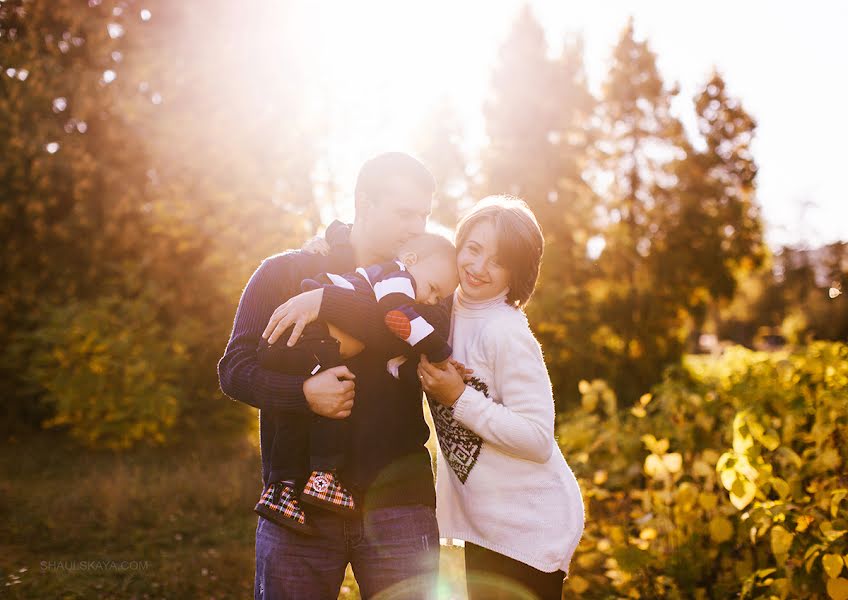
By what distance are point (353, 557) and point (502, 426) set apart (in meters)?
0.64

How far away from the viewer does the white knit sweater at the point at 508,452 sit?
229 cm

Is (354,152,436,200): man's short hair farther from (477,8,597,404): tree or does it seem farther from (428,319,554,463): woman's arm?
(477,8,597,404): tree

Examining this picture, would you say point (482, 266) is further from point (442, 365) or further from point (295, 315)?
point (295, 315)

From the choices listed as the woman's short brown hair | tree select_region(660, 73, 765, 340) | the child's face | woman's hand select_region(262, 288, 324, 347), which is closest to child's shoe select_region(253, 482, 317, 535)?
woman's hand select_region(262, 288, 324, 347)

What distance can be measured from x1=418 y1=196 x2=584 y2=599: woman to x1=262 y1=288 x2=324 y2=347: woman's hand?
0.40 meters

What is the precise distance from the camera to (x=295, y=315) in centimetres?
217

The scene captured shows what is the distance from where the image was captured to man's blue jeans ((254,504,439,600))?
2184 mm

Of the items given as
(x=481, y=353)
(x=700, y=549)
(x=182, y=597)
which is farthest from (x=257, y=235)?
(x=481, y=353)

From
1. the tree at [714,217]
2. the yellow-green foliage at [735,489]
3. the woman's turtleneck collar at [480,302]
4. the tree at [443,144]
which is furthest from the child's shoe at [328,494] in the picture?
the tree at [443,144]

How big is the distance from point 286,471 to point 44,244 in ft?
31.0

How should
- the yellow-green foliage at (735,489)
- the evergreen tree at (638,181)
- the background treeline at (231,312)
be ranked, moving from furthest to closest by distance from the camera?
the evergreen tree at (638,181)
the background treeline at (231,312)
the yellow-green foliage at (735,489)

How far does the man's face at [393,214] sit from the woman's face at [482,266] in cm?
19

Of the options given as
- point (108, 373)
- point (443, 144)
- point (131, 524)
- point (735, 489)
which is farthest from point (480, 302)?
point (443, 144)

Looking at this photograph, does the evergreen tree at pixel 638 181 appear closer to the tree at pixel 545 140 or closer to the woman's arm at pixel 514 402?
the tree at pixel 545 140
